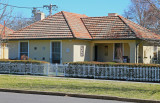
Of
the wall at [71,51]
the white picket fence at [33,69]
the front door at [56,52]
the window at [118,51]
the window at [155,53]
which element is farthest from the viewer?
the window at [155,53]

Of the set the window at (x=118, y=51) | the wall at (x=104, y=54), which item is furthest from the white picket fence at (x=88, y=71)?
the wall at (x=104, y=54)

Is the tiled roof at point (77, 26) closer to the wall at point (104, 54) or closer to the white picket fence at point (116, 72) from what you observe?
the wall at point (104, 54)

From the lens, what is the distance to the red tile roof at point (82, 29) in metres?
25.6

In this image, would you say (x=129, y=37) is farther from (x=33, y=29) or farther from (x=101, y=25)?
(x=33, y=29)

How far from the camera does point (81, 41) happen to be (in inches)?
1022

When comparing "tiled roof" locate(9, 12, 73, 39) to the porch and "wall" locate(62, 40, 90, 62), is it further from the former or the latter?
the porch

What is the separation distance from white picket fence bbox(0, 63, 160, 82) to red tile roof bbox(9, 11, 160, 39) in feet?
15.1

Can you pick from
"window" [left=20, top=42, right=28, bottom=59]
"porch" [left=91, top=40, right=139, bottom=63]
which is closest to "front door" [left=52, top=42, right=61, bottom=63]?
"window" [left=20, top=42, right=28, bottom=59]

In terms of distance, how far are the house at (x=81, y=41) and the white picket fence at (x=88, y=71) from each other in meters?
4.16

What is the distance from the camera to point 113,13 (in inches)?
1193

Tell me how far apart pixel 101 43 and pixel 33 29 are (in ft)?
21.9

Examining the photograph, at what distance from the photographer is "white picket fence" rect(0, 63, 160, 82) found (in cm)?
1820

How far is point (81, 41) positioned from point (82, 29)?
81.2 inches

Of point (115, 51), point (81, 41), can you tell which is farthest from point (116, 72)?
point (115, 51)
